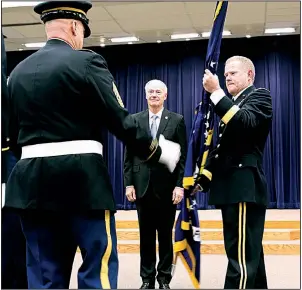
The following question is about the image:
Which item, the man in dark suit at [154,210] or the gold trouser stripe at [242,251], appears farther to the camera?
the man in dark suit at [154,210]

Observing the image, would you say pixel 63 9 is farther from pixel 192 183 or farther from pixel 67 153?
pixel 192 183

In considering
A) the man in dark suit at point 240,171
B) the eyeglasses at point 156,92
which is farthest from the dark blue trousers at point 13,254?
the eyeglasses at point 156,92

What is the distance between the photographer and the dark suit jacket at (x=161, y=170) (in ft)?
9.79

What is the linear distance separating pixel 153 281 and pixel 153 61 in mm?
6410

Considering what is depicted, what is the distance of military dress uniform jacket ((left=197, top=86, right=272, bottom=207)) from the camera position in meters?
2.24

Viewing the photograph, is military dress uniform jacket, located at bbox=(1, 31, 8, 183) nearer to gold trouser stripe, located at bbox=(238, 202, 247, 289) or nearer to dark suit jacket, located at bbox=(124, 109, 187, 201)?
gold trouser stripe, located at bbox=(238, 202, 247, 289)

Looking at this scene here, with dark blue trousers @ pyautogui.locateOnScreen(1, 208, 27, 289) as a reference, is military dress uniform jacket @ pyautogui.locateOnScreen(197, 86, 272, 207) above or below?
above

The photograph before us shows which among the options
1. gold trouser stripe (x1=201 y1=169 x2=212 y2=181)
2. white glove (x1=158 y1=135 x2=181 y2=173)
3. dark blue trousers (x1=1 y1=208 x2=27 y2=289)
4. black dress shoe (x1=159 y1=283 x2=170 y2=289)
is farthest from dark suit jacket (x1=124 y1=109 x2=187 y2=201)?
white glove (x1=158 y1=135 x2=181 y2=173)

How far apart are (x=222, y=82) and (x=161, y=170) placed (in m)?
5.75

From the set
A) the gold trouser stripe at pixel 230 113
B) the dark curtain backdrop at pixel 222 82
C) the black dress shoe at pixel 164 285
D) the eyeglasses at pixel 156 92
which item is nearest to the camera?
the gold trouser stripe at pixel 230 113

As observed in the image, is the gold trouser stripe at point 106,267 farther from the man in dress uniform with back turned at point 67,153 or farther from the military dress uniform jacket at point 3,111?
the military dress uniform jacket at point 3,111

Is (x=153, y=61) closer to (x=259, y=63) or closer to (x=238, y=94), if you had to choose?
(x=259, y=63)

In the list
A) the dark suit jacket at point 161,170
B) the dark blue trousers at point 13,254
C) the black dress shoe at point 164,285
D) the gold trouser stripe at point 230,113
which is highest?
the gold trouser stripe at point 230,113

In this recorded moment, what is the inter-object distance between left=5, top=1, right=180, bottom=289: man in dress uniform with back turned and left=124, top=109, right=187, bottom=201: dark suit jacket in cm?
129
